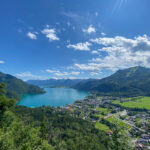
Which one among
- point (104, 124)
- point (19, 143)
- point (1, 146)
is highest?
point (1, 146)

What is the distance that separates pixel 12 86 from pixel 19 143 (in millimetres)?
207487

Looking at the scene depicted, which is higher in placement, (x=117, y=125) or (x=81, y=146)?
(x=117, y=125)

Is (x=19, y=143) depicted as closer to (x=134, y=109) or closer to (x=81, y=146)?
(x=81, y=146)

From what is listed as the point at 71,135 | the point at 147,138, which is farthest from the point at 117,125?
the point at 147,138

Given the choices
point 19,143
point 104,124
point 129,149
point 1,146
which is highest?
point 129,149

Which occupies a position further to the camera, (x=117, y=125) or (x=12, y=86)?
(x=12, y=86)

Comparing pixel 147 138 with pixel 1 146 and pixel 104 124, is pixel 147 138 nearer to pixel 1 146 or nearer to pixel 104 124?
pixel 104 124

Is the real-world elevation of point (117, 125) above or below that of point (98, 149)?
above

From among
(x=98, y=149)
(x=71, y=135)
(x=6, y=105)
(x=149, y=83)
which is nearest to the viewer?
(x=6, y=105)

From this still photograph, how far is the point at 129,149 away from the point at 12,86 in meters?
219

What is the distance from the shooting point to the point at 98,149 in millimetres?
30359

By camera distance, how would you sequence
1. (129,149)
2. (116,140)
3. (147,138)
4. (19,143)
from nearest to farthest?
(129,149) → (116,140) → (19,143) → (147,138)

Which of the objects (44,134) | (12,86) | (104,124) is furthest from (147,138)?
(12,86)

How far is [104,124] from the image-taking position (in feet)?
194
